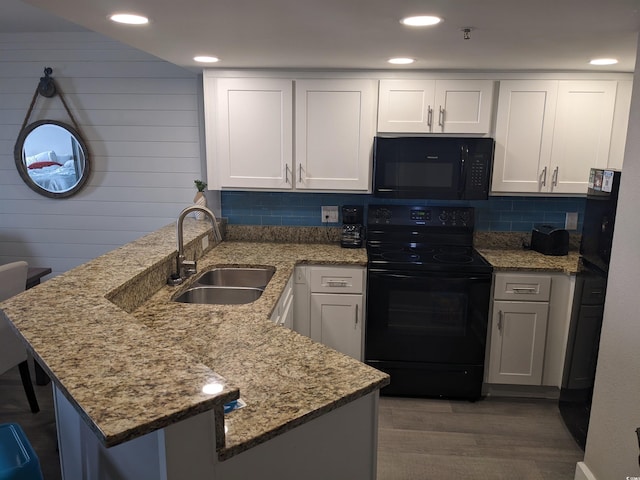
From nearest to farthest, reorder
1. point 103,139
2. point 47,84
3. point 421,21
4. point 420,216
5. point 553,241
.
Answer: point 421,21
point 553,241
point 420,216
point 47,84
point 103,139

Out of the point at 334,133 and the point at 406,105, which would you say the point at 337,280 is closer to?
the point at 334,133

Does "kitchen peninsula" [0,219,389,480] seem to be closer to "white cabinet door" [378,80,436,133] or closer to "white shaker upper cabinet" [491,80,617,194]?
"white cabinet door" [378,80,436,133]

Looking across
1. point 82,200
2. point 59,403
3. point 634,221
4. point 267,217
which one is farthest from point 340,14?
point 82,200

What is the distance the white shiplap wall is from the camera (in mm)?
3555

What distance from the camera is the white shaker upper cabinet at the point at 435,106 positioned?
9.95ft

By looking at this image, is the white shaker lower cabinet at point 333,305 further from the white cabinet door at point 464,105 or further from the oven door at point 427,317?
the white cabinet door at point 464,105

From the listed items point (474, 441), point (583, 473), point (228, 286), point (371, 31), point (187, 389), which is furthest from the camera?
point (228, 286)

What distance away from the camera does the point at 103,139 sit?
3.66m

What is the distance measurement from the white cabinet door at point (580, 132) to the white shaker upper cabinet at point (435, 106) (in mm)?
464

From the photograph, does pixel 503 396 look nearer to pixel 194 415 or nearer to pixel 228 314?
pixel 228 314

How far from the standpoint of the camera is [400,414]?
9.66ft

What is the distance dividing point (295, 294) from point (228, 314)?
3.83 feet

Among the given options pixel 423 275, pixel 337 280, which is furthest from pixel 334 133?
pixel 423 275

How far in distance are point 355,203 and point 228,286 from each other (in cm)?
122
